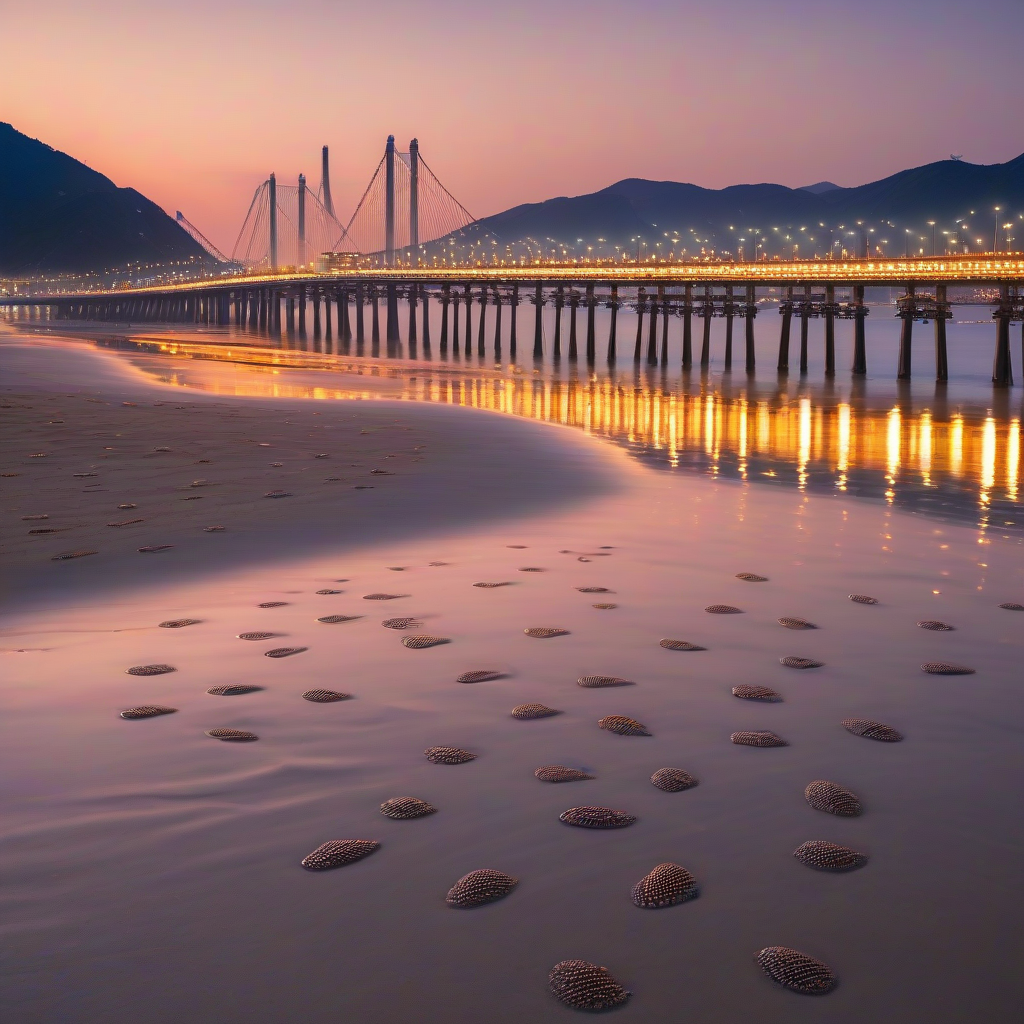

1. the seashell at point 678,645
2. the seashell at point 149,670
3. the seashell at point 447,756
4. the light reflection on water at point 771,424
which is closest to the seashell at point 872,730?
the seashell at point 678,645

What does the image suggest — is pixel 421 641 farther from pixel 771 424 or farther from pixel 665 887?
pixel 771 424

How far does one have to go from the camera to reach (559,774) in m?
4.18

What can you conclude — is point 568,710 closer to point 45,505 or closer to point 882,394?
point 45,505

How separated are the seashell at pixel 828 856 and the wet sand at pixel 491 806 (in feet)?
0.16

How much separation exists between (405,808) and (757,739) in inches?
66.2

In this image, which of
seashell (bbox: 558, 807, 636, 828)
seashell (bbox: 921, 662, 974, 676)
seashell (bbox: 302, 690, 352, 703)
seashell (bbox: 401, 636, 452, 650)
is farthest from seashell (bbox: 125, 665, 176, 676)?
seashell (bbox: 921, 662, 974, 676)

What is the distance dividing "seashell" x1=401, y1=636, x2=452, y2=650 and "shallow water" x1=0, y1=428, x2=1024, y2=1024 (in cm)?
9

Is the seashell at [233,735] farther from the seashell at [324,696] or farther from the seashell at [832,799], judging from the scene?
the seashell at [832,799]

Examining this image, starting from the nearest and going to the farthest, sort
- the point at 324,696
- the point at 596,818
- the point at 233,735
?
the point at 596,818 < the point at 233,735 < the point at 324,696

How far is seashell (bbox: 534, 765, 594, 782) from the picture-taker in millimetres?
4145

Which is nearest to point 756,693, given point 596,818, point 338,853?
point 596,818

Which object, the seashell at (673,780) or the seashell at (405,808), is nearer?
the seashell at (405,808)

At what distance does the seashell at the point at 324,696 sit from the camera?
5027 mm

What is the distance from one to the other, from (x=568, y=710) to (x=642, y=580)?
303 cm
